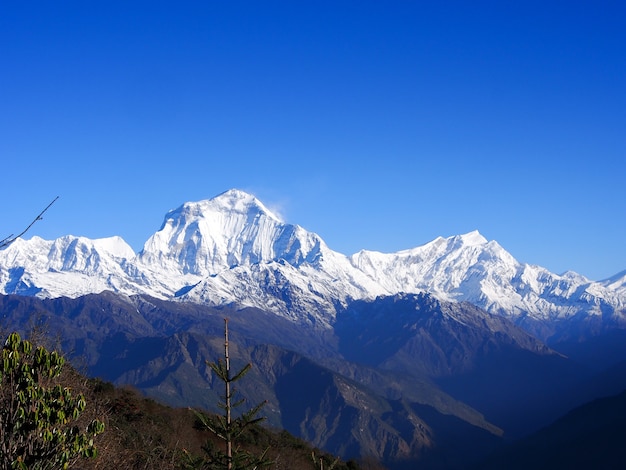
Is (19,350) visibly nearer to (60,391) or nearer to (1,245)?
(60,391)

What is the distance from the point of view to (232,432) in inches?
974

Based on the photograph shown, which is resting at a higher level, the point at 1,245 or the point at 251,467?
the point at 1,245

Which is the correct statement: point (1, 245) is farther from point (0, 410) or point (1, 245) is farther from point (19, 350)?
point (0, 410)

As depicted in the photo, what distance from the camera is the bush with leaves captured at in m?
19.6

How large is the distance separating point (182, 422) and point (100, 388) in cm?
965

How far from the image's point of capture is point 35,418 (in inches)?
776

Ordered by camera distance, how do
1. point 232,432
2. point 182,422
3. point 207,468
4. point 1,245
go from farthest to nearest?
point 182,422, point 207,468, point 232,432, point 1,245

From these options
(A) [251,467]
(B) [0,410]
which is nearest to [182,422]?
(A) [251,467]

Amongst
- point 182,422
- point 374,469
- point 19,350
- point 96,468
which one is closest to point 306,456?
point 182,422

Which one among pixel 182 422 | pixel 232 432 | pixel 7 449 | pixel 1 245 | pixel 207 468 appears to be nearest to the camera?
pixel 1 245

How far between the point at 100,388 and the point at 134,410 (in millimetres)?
4398

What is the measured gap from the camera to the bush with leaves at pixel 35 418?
64.2 ft

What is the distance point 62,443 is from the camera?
1997cm

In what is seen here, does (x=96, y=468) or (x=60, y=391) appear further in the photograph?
(x=96, y=468)
